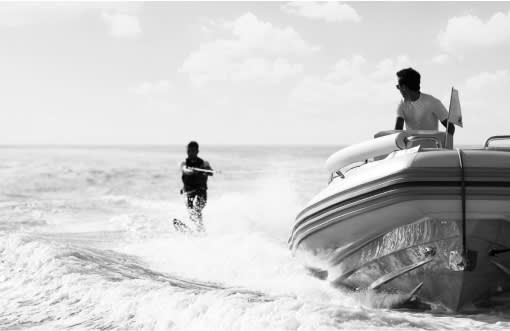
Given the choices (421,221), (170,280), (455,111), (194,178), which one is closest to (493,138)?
(455,111)

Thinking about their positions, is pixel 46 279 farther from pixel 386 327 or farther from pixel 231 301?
pixel 386 327

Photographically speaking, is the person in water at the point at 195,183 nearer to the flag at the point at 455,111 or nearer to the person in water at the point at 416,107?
the person in water at the point at 416,107

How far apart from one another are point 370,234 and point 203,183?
5191mm

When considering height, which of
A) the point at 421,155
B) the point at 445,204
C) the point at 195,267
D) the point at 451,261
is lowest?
the point at 195,267

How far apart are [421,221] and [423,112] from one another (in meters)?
1.17

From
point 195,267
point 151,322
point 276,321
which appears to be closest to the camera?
point 276,321

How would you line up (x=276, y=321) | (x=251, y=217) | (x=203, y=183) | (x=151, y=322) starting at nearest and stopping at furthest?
(x=276, y=321), (x=151, y=322), (x=203, y=183), (x=251, y=217)

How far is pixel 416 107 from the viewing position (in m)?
5.20

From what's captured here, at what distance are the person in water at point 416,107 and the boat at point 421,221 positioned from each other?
10.8 inches

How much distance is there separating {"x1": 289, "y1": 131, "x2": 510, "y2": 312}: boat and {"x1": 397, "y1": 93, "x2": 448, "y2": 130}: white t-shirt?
277mm

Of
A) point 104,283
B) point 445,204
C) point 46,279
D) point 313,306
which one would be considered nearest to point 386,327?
point 313,306

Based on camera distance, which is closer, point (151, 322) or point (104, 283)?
point (151, 322)

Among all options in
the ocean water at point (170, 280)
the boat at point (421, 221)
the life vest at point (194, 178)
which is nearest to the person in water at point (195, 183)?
the life vest at point (194, 178)

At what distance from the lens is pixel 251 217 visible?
1168 centimetres
